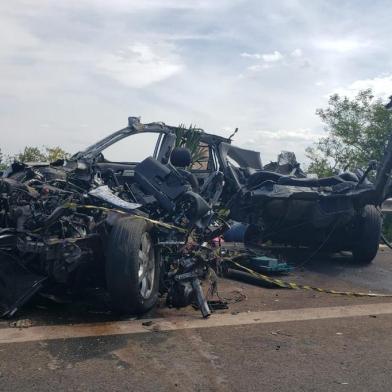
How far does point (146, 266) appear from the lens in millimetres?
4883

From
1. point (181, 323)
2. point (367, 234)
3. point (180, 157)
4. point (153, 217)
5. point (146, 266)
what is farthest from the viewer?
point (367, 234)

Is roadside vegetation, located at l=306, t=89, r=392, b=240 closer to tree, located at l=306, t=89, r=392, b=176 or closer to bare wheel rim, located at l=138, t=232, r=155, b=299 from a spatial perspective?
tree, located at l=306, t=89, r=392, b=176

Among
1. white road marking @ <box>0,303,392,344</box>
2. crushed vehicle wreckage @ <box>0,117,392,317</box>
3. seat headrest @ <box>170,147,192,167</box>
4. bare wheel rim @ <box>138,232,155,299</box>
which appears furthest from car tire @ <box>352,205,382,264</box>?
bare wheel rim @ <box>138,232,155,299</box>

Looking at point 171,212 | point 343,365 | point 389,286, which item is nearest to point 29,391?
point 343,365

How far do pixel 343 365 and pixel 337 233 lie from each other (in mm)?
4918

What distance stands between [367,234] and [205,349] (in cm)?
495

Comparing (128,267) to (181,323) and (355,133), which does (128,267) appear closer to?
(181,323)

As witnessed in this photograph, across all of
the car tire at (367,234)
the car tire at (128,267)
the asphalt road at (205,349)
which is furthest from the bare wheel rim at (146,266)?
the car tire at (367,234)

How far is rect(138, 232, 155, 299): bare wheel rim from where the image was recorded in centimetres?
477

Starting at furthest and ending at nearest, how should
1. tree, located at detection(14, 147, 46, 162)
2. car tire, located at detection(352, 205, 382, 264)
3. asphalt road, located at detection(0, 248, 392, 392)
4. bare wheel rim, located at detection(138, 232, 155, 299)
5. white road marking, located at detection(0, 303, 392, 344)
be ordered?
tree, located at detection(14, 147, 46, 162), car tire, located at detection(352, 205, 382, 264), bare wheel rim, located at detection(138, 232, 155, 299), white road marking, located at detection(0, 303, 392, 344), asphalt road, located at detection(0, 248, 392, 392)

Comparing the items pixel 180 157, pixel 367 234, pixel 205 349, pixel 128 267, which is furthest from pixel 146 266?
pixel 367 234

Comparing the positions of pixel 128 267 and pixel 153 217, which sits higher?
pixel 153 217

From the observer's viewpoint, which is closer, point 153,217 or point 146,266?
point 146,266

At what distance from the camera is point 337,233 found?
8.52 m
